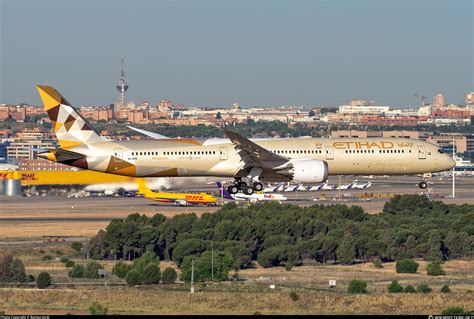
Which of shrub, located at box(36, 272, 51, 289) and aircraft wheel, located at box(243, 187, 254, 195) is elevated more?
aircraft wheel, located at box(243, 187, 254, 195)

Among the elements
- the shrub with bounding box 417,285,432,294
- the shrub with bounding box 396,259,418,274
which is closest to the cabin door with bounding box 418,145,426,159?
the shrub with bounding box 417,285,432,294

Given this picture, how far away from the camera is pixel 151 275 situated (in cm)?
10200

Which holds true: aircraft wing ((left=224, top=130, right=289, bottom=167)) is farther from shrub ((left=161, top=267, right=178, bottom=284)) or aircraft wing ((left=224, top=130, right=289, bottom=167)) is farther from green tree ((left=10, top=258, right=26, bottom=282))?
green tree ((left=10, top=258, right=26, bottom=282))

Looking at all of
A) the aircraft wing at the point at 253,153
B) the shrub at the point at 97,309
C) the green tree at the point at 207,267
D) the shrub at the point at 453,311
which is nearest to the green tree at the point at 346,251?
the green tree at the point at 207,267

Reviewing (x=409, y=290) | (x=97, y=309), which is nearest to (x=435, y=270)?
(x=409, y=290)

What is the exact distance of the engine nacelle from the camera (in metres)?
94.3

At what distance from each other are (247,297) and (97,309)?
1161 centimetres

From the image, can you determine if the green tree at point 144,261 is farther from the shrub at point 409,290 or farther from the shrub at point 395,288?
the shrub at point 409,290

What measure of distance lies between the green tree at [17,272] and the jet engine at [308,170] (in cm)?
2341

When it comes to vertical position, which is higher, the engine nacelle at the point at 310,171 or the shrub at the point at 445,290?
the engine nacelle at the point at 310,171

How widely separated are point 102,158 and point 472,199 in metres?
92.1

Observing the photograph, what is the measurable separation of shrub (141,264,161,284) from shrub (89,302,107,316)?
1275cm

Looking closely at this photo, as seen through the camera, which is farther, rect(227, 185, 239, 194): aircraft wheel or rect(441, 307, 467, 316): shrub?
rect(227, 185, 239, 194): aircraft wheel

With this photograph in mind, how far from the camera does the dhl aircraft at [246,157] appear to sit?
9569cm
